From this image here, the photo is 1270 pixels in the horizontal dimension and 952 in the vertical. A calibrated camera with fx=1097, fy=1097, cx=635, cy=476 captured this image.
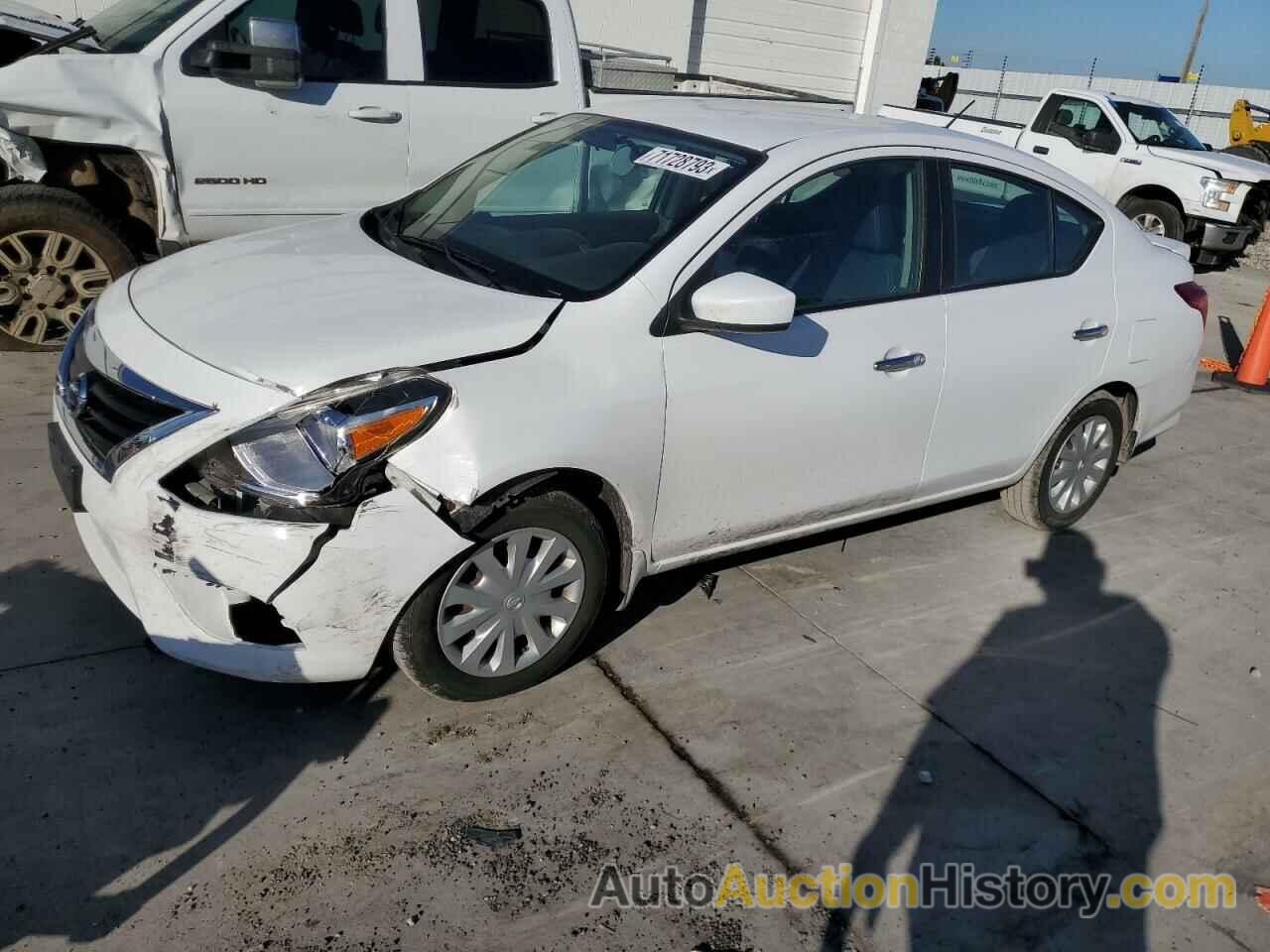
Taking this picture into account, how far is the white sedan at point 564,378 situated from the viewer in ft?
9.22

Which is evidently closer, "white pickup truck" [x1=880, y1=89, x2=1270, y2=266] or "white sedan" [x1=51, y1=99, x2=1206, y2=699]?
"white sedan" [x1=51, y1=99, x2=1206, y2=699]

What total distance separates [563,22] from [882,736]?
4705mm

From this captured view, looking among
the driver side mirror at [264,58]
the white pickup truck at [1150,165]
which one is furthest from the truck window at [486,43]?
the white pickup truck at [1150,165]

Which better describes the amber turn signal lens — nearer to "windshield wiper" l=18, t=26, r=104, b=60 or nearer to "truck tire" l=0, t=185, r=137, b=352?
"truck tire" l=0, t=185, r=137, b=352

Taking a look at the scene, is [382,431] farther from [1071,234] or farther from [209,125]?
[209,125]

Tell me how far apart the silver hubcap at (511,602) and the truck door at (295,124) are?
3367 millimetres

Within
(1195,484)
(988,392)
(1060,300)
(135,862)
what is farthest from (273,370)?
(1195,484)

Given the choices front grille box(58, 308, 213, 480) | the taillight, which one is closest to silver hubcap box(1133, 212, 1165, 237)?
the taillight

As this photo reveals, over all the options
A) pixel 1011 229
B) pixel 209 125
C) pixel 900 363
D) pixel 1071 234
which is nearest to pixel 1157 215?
pixel 1071 234

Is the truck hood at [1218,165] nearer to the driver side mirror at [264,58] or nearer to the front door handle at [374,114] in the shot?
the front door handle at [374,114]

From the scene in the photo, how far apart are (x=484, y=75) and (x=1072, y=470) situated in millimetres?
3811

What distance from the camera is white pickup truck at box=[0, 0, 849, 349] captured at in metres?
5.20

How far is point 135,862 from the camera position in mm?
2637

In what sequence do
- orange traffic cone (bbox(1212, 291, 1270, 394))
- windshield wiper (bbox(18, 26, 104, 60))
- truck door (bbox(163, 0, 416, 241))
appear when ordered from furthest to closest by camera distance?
orange traffic cone (bbox(1212, 291, 1270, 394)), truck door (bbox(163, 0, 416, 241)), windshield wiper (bbox(18, 26, 104, 60))
